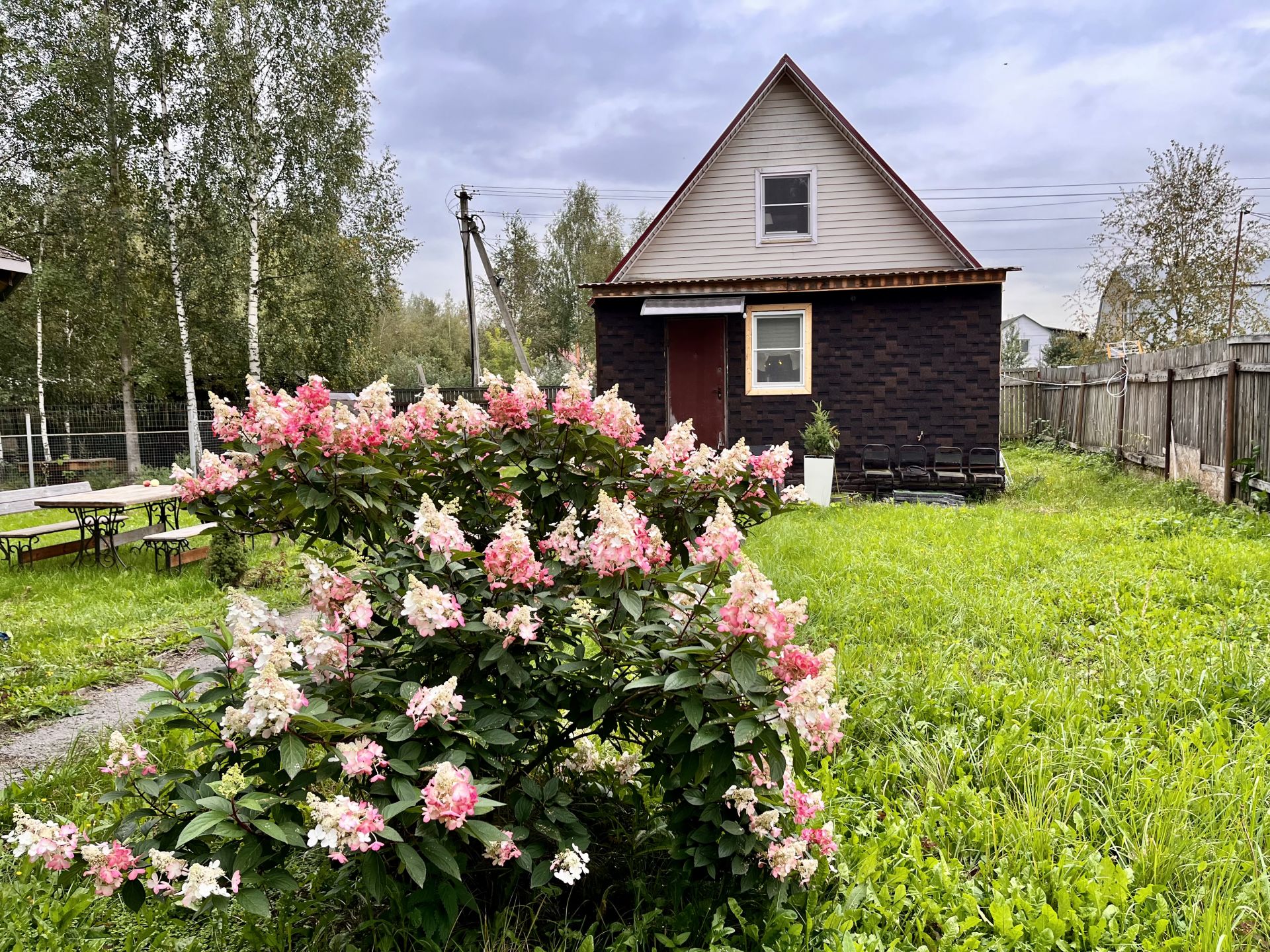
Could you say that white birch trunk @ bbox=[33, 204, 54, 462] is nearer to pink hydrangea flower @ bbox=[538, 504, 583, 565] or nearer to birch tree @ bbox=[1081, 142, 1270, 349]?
pink hydrangea flower @ bbox=[538, 504, 583, 565]

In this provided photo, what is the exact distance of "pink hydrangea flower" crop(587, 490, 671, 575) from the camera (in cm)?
175

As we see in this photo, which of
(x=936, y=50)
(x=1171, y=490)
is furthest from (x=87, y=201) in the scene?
(x=1171, y=490)

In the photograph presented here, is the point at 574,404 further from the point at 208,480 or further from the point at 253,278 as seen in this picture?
the point at 253,278

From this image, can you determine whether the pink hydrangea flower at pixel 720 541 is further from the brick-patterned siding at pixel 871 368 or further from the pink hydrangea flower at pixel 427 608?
the brick-patterned siding at pixel 871 368

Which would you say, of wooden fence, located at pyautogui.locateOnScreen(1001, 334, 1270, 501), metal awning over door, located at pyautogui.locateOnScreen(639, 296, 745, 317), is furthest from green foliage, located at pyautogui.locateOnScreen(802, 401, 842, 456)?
wooden fence, located at pyautogui.locateOnScreen(1001, 334, 1270, 501)

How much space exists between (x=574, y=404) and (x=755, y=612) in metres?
0.91

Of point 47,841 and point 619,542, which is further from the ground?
point 619,542

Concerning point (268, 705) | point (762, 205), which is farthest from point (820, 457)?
point (268, 705)

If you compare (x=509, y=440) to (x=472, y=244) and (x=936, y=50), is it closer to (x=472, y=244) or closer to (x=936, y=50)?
(x=936, y=50)

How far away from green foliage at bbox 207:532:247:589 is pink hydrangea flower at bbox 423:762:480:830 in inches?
249

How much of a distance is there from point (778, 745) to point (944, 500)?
32.8ft

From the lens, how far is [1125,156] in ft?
79.0

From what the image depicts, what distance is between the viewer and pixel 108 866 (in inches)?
58.6

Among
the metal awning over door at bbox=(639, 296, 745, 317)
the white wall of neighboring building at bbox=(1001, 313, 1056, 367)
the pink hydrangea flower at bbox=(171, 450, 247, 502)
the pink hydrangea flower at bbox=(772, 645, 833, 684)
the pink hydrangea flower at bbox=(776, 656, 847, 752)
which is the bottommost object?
the pink hydrangea flower at bbox=(776, 656, 847, 752)
